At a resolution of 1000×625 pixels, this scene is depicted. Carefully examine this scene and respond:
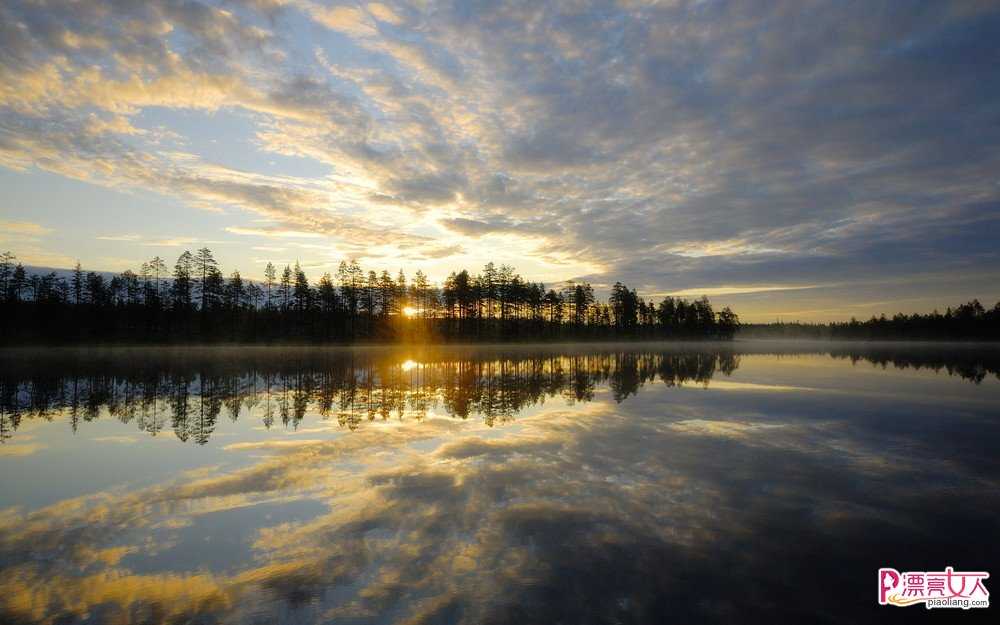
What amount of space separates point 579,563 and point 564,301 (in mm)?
152377

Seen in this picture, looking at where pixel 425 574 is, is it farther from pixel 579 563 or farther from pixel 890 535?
pixel 890 535

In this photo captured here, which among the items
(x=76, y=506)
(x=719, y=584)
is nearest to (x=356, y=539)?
(x=719, y=584)

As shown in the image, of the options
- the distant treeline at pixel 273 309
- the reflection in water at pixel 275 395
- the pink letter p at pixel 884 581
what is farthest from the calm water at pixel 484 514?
the distant treeline at pixel 273 309

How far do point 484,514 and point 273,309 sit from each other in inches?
5250

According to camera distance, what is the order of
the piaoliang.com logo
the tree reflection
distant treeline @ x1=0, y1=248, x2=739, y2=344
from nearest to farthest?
the piaoliang.com logo
the tree reflection
distant treeline @ x1=0, y1=248, x2=739, y2=344

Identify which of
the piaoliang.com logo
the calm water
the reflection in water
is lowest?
the piaoliang.com logo

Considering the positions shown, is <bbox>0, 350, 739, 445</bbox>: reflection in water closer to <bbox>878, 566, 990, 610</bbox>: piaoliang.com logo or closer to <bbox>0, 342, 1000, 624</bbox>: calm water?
<bbox>0, 342, 1000, 624</bbox>: calm water

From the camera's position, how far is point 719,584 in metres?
6.59

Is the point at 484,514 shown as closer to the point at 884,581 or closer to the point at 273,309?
the point at 884,581

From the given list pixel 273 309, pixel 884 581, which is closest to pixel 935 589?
pixel 884 581

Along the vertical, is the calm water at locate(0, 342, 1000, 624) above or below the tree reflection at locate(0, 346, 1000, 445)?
below

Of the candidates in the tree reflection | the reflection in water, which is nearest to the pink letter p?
the tree reflection

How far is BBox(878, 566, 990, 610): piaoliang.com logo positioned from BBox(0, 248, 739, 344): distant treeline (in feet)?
367

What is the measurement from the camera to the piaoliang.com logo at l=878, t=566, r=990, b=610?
6.48 m
